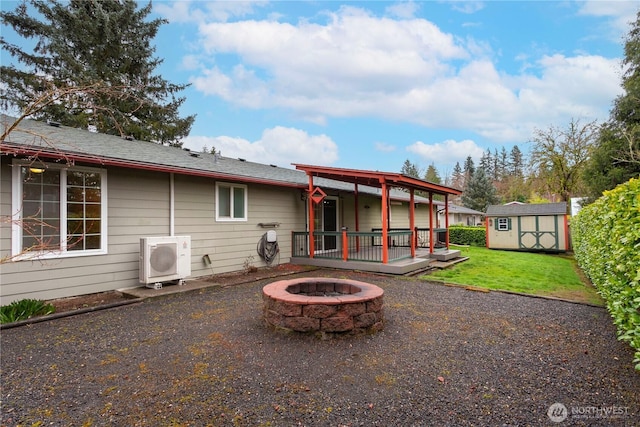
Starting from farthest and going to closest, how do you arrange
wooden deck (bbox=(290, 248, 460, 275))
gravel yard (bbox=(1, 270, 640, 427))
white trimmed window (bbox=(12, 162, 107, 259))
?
wooden deck (bbox=(290, 248, 460, 275))
white trimmed window (bbox=(12, 162, 107, 259))
gravel yard (bbox=(1, 270, 640, 427))

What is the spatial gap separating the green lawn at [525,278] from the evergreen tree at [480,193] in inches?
1040

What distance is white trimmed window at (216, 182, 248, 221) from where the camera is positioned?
7871 millimetres

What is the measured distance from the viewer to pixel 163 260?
6.10 metres

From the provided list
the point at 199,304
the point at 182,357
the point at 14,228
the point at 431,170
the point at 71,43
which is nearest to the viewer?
the point at 182,357

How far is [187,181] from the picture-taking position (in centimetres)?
713

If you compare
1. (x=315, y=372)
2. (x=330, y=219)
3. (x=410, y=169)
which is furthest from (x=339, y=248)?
(x=410, y=169)

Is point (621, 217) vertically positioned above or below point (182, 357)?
above

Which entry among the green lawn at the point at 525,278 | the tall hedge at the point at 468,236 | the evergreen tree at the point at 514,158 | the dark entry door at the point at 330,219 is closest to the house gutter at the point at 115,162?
the dark entry door at the point at 330,219

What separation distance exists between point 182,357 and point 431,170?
182 ft

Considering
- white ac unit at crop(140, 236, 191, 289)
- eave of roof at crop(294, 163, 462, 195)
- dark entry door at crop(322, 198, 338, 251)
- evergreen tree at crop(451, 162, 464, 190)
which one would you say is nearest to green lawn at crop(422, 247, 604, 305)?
eave of roof at crop(294, 163, 462, 195)

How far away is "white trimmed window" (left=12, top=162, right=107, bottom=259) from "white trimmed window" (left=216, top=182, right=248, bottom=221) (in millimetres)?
2555

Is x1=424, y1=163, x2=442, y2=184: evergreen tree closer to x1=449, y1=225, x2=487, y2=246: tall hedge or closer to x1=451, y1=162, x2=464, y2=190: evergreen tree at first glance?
x1=451, y1=162, x2=464, y2=190: evergreen tree

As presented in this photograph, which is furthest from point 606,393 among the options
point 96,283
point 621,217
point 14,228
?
point 14,228

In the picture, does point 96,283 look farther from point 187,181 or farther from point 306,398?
point 306,398
